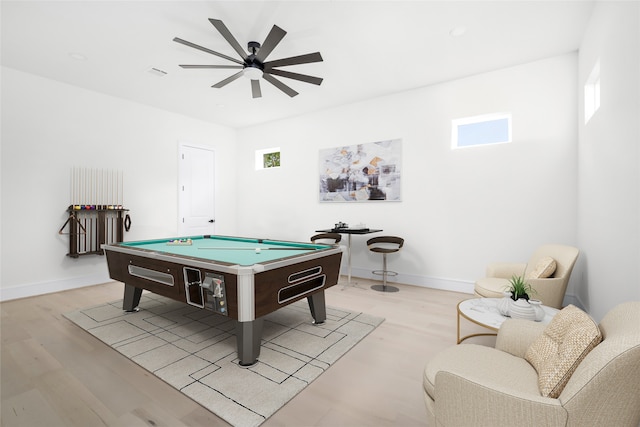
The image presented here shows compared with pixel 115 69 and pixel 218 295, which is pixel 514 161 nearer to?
pixel 218 295

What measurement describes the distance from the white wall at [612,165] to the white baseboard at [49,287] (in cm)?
601

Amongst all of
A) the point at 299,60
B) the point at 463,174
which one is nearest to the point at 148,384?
the point at 299,60

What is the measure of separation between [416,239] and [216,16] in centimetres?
373

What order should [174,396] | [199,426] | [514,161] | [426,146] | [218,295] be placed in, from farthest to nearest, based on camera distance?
[426,146] < [514,161] < [218,295] < [174,396] < [199,426]

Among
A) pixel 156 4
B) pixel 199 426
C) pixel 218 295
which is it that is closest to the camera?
pixel 199 426

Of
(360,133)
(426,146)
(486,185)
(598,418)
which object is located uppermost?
(360,133)

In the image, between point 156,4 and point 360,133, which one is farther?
point 360,133

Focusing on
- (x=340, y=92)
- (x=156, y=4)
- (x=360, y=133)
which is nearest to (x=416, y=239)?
(x=360, y=133)

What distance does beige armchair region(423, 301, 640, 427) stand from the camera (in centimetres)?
89

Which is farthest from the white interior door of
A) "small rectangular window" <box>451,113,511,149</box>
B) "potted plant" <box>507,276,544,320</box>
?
"potted plant" <box>507,276,544,320</box>

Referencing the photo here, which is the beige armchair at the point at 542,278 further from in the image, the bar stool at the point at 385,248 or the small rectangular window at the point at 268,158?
the small rectangular window at the point at 268,158


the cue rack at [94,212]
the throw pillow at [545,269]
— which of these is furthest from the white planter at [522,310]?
the cue rack at [94,212]

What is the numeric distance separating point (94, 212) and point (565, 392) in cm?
555

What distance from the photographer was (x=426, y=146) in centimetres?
437
